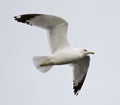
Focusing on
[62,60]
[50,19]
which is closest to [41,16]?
[50,19]

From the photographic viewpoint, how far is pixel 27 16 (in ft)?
48.2

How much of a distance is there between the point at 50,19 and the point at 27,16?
550mm

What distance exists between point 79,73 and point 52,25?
1.78 metres

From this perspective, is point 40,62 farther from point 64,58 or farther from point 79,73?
point 79,73

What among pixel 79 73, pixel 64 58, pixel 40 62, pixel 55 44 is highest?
pixel 55 44

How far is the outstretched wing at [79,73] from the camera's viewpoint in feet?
52.1

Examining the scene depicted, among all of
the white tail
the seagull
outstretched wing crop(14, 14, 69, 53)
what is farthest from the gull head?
the white tail

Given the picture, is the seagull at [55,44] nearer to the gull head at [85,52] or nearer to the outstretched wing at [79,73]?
the gull head at [85,52]

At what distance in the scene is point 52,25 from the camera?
15008 millimetres

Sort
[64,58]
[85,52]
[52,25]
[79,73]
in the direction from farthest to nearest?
[79,73] < [85,52] < [52,25] < [64,58]

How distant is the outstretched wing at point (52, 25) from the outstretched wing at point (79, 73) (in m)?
0.86

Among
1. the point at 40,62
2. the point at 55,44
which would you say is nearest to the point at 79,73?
the point at 55,44

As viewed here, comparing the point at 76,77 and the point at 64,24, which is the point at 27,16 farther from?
the point at 76,77

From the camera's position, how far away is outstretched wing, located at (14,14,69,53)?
14695 mm
